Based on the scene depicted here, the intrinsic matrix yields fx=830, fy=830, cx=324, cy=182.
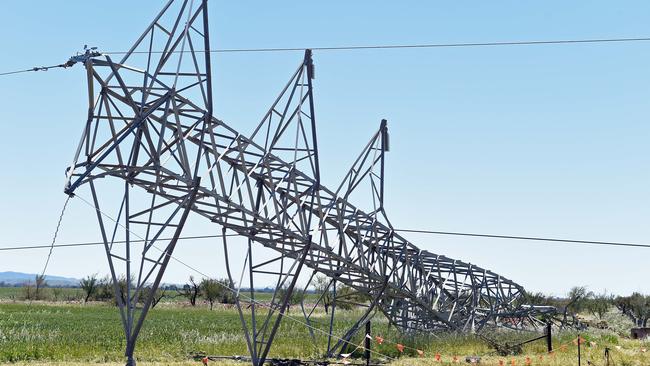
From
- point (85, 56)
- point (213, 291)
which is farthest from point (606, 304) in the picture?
point (85, 56)

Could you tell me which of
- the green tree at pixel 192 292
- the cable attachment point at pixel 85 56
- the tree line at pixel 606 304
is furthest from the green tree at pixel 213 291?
A: the cable attachment point at pixel 85 56

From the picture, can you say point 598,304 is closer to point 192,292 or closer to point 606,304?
point 606,304

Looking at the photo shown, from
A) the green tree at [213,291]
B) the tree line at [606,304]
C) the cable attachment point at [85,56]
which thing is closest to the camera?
the cable attachment point at [85,56]

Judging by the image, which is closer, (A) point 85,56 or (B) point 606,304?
(A) point 85,56

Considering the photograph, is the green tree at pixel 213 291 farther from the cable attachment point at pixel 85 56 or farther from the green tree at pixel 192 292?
the cable attachment point at pixel 85 56

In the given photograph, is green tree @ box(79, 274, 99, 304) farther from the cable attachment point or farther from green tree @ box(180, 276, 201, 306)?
the cable attachment point

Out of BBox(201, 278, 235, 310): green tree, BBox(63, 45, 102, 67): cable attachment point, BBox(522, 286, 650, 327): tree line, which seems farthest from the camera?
BBox(201, 278, 235, 310): green tree

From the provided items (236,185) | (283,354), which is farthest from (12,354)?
(236,185)

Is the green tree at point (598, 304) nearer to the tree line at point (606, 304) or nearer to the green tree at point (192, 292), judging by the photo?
the tree line at point (606, 304)

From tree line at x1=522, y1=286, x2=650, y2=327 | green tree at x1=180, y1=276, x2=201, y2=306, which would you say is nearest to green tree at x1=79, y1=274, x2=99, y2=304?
green tree at x1=180, y1=276, x2=201, y2=306

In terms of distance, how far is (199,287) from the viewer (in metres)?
86.1

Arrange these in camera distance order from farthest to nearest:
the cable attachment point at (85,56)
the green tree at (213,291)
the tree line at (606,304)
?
the green tree at (213,291), the tree line at (606,304), the cable attachment point at (85,56)

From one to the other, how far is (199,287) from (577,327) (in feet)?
182

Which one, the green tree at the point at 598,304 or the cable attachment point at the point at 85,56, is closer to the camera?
the cable attachment point at the point at 85,56
